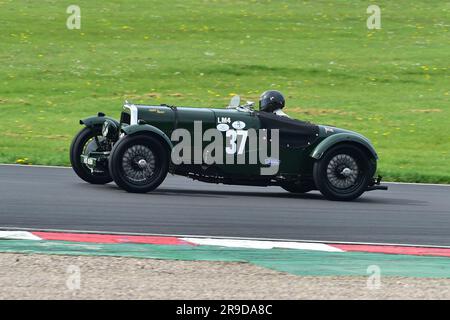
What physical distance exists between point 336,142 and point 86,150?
3466 mm

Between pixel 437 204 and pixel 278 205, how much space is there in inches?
93.8

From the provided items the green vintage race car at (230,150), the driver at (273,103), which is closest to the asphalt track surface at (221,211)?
the green vintage race car at (230,150)

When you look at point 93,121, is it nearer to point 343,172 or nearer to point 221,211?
point 221,211

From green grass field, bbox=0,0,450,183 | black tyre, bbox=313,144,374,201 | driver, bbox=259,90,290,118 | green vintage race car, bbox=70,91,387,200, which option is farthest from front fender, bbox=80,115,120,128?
green grass field, bbox=0,0,450,183

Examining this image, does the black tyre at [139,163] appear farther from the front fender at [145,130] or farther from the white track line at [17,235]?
the white track line at [17,235]

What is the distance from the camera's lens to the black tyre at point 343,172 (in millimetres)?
14633

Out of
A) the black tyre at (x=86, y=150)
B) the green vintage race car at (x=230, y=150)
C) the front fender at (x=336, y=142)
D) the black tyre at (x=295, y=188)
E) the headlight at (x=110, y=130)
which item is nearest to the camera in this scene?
the green vintage race car at (x=230, y=150)

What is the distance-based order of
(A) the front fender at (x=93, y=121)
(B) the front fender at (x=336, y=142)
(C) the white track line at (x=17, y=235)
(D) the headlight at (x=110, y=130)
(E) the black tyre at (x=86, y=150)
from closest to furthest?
(C) the white track line at (x=17, y=235)
(B) the front fender at (x=336, y=142)
(D) the headlight at (x=110, y=130)
(A) the front fender at (x=93, y=121)
(E) the black tyre at (x=86, y=150)

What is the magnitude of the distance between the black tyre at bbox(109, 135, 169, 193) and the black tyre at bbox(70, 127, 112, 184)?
100cm

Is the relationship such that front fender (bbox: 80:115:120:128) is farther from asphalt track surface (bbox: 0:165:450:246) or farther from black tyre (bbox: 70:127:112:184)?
asphalt track surface (bbox: 0:165:450:246)

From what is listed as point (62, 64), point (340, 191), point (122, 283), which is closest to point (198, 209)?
point (340, 191)

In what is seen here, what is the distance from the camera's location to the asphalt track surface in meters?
11.8

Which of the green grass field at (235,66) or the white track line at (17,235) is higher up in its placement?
the green grass field at (235,66)

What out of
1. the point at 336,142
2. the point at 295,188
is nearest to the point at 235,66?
the point at 295,188
